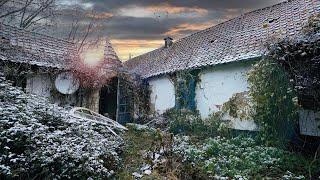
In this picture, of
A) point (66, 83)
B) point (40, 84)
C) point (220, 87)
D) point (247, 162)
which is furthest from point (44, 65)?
point (247, 162)

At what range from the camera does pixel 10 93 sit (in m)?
8.38

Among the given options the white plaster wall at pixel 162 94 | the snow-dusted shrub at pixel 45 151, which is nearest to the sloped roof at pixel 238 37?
the white plaster wall at pixel 162 94

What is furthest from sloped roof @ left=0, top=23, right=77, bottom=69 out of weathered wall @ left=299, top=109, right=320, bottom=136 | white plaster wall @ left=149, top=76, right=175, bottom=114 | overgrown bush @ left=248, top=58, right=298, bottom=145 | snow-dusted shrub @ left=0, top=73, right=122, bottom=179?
weathered wall @ left=299, top=109, right=320, bottom=136

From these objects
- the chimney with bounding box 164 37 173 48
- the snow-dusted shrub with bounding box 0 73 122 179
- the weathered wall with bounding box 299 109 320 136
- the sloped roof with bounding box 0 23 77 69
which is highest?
the chimney with bounding box 164 37 173 48

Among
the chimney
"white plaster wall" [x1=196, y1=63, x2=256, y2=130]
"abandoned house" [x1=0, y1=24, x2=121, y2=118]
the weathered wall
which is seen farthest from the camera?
the chimney

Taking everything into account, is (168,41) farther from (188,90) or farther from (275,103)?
(275,103)

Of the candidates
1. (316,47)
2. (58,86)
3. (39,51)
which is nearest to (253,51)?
(316,47)

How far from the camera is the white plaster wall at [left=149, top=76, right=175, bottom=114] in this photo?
15970mm

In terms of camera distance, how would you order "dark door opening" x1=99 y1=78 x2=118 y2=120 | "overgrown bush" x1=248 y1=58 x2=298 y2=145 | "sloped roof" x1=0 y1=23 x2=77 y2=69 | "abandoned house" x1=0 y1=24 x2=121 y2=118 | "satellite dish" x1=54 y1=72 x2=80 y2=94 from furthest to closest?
1. "dark door opening" x1=99 y1=78 x2=118 y2=120
2. "satellite dish" x1=54 y1=72 x2=80 y2=94
3. "sloped roof" x1=0 y1=23 x2=77 y2=69
4. "abandoned house" x1=0 y1=24 x2=121 y2=118
5. "overgrown bush" x1=248 y1=58 x2=298 y2=145

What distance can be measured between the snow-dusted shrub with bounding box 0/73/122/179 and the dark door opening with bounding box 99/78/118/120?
1028cm

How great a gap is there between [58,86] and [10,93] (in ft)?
20.1

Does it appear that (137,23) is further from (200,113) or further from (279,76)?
(279,76)

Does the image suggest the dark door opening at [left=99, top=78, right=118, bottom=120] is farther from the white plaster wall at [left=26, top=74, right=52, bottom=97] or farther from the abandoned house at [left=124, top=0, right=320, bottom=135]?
the white plaster wall at [left=26, top=74, right=52, bottom=97]

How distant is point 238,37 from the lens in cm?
1357
